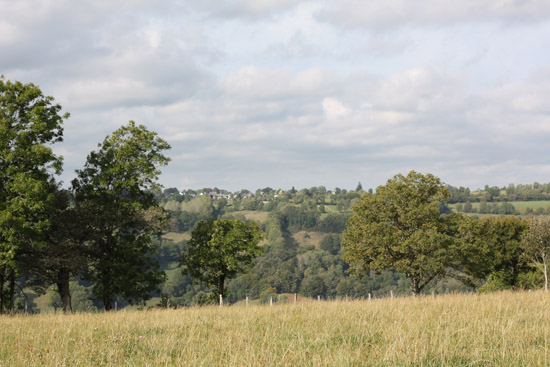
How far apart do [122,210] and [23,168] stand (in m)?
8.65

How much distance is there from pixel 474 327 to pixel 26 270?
30.9 metres

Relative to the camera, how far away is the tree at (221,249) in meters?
45.2

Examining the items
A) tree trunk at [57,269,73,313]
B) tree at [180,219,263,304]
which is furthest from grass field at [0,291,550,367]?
tree at [180,219,263,304]

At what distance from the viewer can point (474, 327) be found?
33.5 ft

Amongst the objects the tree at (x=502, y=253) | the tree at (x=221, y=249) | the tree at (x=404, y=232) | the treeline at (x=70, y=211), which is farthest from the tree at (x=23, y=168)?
the tree at (x=502, y=253)

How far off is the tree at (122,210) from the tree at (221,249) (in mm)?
5978

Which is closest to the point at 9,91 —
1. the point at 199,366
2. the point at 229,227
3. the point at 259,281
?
the point at 229,227

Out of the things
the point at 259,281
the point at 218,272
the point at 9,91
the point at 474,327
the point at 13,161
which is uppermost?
the point at 9,91

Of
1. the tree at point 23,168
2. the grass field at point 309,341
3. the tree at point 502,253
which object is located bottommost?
the tree at point 502,253

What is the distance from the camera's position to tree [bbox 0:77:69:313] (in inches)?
1141

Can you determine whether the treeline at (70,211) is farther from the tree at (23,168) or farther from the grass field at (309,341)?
the grass field at (309,341)

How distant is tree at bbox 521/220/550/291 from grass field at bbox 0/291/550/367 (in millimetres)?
45461

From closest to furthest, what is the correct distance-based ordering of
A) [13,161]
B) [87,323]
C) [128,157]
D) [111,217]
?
[87,323]
[13,161]
[111,217]
[128,157]

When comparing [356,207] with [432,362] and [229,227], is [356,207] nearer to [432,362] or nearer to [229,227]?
[229,227]
